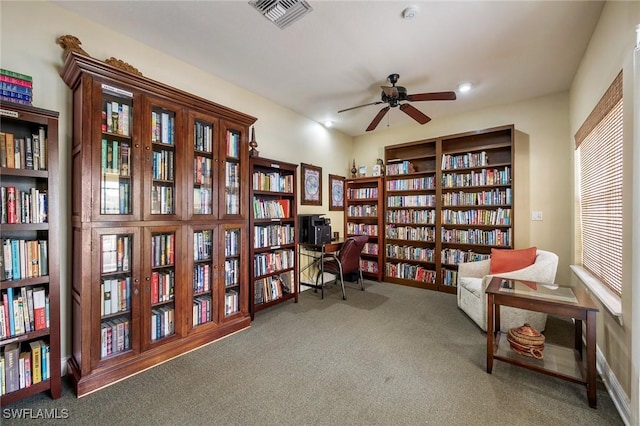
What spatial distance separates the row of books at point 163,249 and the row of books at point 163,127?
80 centimetres

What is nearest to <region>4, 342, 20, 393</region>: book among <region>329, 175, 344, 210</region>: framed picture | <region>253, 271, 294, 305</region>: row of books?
<region>253, 271, 294, 305</region>: row of books

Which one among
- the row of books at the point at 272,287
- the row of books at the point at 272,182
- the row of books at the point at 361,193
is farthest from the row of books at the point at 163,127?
the row of books at the point at 361,193

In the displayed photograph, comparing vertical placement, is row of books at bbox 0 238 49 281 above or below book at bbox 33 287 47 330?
above

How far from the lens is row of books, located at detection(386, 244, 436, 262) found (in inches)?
164

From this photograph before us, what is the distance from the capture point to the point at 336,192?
482 cm

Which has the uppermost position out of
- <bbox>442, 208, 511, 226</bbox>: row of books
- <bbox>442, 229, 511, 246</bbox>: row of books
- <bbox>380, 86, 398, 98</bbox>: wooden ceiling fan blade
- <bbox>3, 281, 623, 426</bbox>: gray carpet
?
<bbox>380, 86, 398, 98</bbox>: wooden ceiling fan blade

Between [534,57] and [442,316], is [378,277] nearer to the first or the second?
[442,316]

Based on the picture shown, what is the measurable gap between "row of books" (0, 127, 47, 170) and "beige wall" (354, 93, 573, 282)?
16.2 feet

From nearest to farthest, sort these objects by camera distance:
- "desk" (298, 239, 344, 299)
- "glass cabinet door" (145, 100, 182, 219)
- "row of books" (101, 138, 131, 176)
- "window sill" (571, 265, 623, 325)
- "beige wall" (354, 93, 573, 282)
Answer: "window sill" (571, 265, 623, 325) < "row of books" (101, 138, 131, 176) < "glass cabinet door" (145, 100, 182, 219) < "beige wall" (354, 93, 573, 282) < "desk" (298, 239, 344, 299)

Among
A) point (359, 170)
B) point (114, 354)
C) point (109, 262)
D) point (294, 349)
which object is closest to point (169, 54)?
point (109, 262)

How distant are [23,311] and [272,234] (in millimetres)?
2118

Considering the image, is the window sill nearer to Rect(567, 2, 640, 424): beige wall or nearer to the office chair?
Rect(567, 2, 640, 424): beige wall

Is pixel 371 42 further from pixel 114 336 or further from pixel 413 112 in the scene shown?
pixel 114 336

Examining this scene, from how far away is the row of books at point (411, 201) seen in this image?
4.20m
